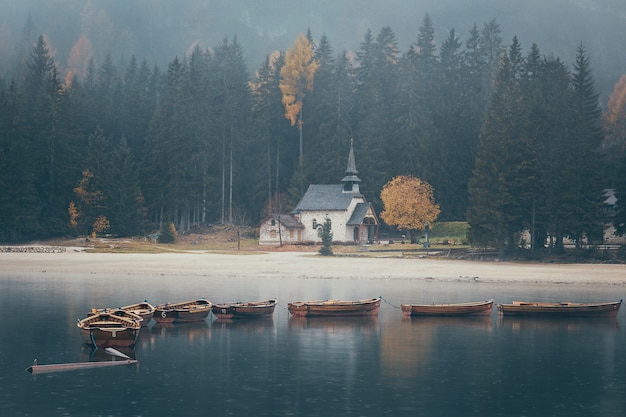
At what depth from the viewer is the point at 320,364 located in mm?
38594

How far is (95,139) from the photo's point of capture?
12219 centimetres

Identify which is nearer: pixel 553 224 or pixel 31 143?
pixel 553 224

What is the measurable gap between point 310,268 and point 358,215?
3128cm

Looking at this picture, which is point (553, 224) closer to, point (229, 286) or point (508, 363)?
point (229, 286)

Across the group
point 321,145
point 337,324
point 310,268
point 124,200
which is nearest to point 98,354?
point 337,324

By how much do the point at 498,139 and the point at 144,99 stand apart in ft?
249

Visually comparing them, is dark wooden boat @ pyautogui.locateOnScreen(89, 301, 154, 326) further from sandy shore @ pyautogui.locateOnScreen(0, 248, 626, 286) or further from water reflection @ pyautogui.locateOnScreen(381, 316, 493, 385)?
sandy shore @ pyautogui.locateOnScreen(0, 248, 626, 286)

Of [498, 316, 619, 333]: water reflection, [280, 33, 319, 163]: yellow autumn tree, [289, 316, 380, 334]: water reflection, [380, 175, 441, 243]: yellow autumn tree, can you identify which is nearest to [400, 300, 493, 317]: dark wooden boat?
[498, 316, 619, 333]: water reflection

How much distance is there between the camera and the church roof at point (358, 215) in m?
114

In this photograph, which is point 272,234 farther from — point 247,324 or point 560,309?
point 560,309

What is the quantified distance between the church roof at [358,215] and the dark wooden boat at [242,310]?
62.0 meters

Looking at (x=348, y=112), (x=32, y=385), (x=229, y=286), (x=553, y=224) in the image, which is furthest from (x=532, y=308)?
(x=348, y=112)

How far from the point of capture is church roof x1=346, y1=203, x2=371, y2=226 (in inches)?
4486

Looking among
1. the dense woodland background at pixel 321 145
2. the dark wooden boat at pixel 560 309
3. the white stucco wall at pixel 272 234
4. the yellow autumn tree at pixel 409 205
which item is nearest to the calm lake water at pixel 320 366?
the dark wooden boat at pixel 560 309
